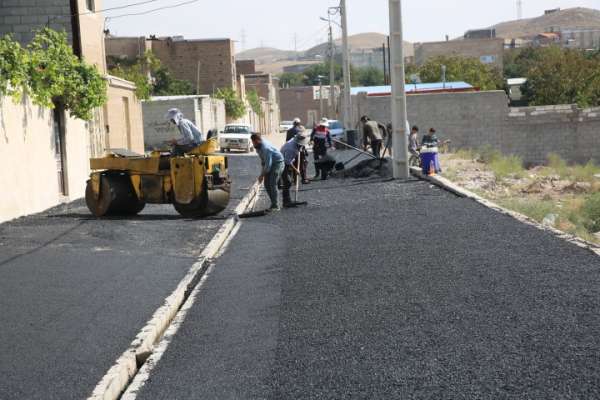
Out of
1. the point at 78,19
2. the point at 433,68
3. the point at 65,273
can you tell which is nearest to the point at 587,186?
the point at 78,19

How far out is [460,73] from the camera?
80.8m

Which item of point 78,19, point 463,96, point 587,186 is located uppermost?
point 78,19

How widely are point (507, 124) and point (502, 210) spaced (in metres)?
26.6

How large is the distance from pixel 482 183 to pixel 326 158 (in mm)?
4518

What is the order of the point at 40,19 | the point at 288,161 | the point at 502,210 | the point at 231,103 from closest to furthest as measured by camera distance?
the point at 502,210
the point at 288,161
the point at 40,19
the point at 231,103

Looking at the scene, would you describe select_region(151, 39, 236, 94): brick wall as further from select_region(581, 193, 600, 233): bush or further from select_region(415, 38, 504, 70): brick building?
select_region(581, 193, 600, 233): bush

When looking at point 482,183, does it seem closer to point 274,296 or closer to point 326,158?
point 326,158

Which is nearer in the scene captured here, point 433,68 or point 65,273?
point 65,273

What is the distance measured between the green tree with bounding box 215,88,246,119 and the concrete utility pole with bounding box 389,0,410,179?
48.6m

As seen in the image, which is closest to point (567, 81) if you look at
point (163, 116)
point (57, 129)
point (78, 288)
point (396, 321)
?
point (163, 116)

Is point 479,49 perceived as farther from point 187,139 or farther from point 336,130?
point 187,139

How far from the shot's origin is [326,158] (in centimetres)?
2783

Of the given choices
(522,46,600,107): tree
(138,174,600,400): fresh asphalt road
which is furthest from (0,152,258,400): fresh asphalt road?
(522,46,600,107): tree

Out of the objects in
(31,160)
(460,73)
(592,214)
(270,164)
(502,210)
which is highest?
(460,73)
